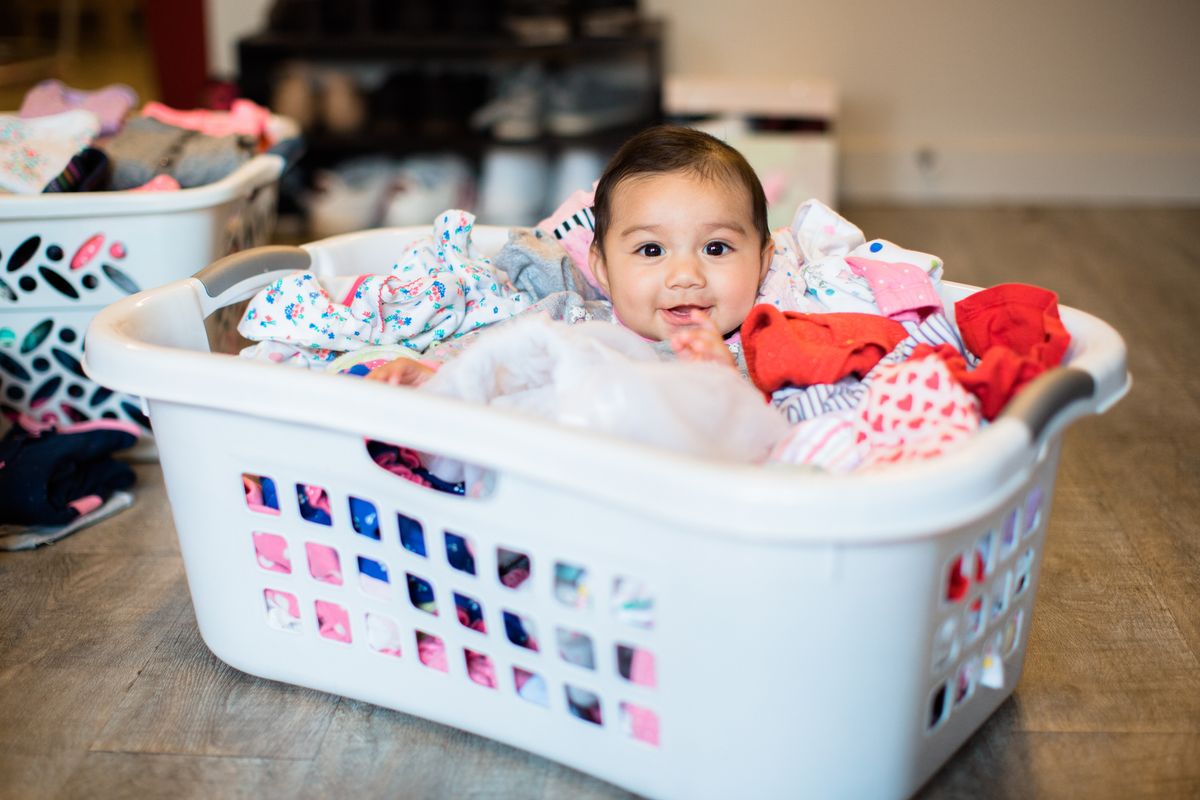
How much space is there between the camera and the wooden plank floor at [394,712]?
873 mm

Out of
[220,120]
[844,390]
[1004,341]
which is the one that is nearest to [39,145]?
[220,120]

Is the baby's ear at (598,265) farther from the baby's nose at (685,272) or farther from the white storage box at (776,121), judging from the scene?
the white storage box at (776,121)

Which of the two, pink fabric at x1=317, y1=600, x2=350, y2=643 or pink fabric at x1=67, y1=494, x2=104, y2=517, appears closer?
pink fabric at x1=317, y1=600, x2=350, y2=643

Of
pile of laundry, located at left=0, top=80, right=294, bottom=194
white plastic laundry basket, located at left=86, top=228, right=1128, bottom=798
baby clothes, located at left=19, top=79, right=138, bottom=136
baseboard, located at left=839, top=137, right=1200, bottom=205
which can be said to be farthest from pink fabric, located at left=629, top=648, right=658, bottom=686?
baseboard, located at left=839, top=137, right=1200, bottom=205

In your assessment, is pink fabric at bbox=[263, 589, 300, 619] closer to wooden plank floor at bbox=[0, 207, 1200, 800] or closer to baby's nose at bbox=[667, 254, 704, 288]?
wooden plank floor at bbox=[0, 207, 1200, 800]

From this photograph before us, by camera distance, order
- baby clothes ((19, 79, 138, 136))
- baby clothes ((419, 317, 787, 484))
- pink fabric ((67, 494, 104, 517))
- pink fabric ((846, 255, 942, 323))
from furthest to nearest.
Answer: baby clothes ((19, 79, 138, 136))
pink fabric ((67, 494, 104, 517))
pink fabric ((846, 255, 942, 323))
baby clothes ((419, 317, 787, 484))

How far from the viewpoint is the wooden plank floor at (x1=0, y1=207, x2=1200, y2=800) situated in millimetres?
873

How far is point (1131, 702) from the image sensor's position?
0.94 metres

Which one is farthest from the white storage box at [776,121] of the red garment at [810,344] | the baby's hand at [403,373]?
the baby's hand at [403,373]

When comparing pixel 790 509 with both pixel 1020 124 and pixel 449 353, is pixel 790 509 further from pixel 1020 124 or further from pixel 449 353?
pixel 1020 124

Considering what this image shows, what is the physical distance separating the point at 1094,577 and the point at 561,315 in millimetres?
599

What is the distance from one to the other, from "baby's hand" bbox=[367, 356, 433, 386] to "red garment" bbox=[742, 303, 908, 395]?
293mm

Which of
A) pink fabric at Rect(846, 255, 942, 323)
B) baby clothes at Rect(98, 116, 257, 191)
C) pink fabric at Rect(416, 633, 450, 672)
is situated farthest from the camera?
baby clothes at Rect(98, 116, 257, 191)

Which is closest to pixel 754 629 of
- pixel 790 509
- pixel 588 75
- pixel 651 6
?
pixel 790 509
